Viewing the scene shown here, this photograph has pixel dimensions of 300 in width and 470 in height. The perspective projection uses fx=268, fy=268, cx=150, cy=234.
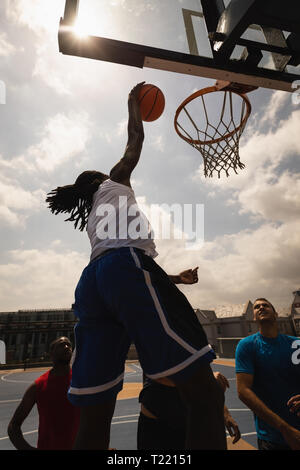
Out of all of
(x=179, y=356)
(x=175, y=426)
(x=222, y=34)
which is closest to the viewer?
(x=179, y=356)

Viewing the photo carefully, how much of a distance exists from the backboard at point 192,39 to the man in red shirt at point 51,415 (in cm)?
376

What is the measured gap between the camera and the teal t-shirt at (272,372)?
8.64 ft

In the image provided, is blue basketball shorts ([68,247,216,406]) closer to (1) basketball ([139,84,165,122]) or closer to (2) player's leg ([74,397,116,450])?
(2) player's leg ([74,397,116,450])

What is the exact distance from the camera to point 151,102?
2.83 metres

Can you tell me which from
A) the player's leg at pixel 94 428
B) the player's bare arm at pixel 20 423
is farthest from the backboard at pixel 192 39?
the player's bare arm at pixel 20 423

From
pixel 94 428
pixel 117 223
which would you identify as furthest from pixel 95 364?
pixel 117 223

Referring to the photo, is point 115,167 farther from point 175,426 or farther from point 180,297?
point 175,426

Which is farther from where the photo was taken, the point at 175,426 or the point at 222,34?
the point at 222,34

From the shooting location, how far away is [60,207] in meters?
2.19

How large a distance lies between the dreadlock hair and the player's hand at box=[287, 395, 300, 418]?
255 centimetres

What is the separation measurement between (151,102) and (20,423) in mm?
3856

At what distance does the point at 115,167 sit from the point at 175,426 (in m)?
1.80

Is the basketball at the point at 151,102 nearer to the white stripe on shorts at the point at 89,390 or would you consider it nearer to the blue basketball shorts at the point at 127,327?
the blue basketball shorts at the point at 127,327
